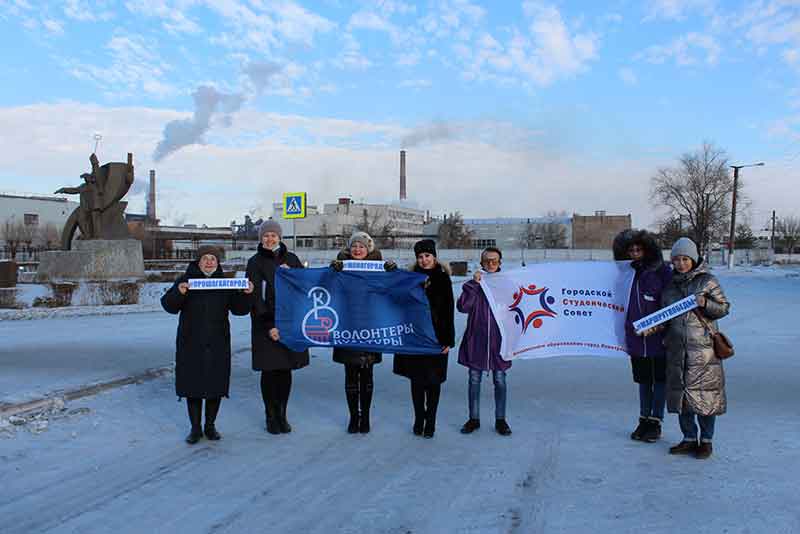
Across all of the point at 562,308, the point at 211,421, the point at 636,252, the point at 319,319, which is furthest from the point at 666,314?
the point at 211,421

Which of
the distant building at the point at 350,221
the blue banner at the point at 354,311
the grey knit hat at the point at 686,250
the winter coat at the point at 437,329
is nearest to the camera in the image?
the grey knit hat at the point at 686,250

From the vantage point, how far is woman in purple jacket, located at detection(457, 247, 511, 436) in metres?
6.23

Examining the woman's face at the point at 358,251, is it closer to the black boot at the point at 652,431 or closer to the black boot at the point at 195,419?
the black boot at the point at 195,419

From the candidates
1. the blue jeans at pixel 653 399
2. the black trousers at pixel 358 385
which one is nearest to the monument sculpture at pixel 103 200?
the black trousers at pixel 358 385

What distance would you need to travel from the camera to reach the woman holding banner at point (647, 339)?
5.95m

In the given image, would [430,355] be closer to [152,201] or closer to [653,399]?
[653,399]

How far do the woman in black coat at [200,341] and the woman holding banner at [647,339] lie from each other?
371 cm

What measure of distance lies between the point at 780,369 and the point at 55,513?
9289 millimetres

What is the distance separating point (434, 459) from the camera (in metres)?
5.51

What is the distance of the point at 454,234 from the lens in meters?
95.8

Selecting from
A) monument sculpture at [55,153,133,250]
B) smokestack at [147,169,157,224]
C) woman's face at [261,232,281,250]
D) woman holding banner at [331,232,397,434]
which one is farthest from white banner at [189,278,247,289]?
smokestack at [147,169,157,224]

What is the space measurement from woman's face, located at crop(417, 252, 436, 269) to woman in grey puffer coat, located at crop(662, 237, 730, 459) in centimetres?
218

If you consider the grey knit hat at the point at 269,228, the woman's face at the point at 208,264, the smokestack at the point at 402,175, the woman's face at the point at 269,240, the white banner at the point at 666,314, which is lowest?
the white banner at the point at 666,314

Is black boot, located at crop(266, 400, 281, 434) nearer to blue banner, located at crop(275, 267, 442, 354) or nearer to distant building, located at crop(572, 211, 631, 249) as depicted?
blue banner, located at crop(275, 267, 442, 354)
